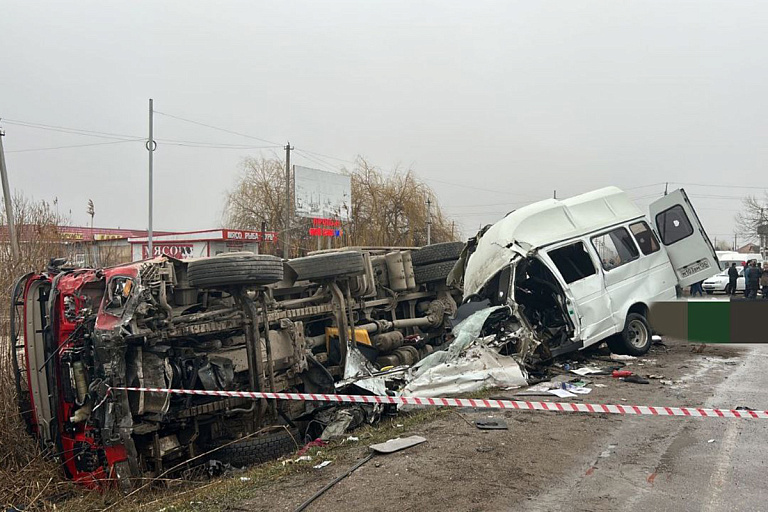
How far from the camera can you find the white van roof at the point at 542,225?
26.7ft

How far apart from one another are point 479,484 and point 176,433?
2.79 m

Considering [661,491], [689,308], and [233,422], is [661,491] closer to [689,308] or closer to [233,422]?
[233,422]

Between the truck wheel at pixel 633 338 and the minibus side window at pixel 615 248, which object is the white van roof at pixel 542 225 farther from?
the truck wheel at pixel 633 338

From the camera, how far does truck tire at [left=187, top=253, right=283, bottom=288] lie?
17.3ft

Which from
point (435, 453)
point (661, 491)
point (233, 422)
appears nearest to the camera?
point (661, 491)

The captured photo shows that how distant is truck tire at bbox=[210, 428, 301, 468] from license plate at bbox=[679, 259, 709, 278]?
700 cm

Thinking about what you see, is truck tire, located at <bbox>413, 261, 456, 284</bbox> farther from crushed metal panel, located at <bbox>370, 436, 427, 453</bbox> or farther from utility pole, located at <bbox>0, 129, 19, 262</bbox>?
utility pole, located at <bbox>0, 129, 19, 262</bbox>

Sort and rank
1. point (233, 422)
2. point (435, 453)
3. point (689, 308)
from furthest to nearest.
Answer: point (689, 308)
point (233, 422)
point (435, 453)

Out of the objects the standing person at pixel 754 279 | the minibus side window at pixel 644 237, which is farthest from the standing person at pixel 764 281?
the minibus side window at pixel 644 237

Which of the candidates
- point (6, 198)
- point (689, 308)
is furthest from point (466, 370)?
point (6, 198)

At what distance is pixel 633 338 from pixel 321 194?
2134 cm

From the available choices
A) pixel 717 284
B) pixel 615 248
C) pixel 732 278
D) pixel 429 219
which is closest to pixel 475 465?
pixel 615 248

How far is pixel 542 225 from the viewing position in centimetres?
846

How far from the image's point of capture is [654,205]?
31.0 ft
